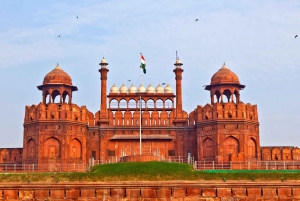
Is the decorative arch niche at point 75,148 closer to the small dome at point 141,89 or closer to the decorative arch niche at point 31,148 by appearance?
the decorative arch niche at point 31,148

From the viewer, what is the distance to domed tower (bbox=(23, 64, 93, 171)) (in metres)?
53.3

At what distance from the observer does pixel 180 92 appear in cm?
5906

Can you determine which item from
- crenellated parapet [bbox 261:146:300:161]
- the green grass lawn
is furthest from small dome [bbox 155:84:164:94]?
the green grass lawn

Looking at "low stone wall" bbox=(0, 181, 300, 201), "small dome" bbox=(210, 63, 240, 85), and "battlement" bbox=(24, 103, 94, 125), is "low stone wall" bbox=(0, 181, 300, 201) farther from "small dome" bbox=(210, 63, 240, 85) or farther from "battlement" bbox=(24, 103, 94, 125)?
"small dome" bbox=(210, 63, 240, 85)

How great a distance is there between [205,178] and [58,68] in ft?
79.8

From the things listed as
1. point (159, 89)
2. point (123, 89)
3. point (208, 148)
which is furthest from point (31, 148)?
point (208, 148)

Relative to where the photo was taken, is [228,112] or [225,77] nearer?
[228,112]

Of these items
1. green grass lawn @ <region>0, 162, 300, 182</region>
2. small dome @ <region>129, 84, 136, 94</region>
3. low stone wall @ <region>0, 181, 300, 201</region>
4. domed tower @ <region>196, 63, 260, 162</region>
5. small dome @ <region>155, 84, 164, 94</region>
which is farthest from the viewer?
small dome @ <region>155, 84, 164, 94</region>

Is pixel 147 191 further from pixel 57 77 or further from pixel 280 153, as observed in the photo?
pixel 280 153

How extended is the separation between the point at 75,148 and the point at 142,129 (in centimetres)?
717

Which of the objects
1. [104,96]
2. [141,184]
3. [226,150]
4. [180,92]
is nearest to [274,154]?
[226,150]

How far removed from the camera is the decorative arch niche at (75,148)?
54.3 m

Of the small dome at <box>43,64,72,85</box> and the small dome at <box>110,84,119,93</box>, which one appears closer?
the small dome at <box>43,64,72,85</box>

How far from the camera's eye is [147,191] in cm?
3766
